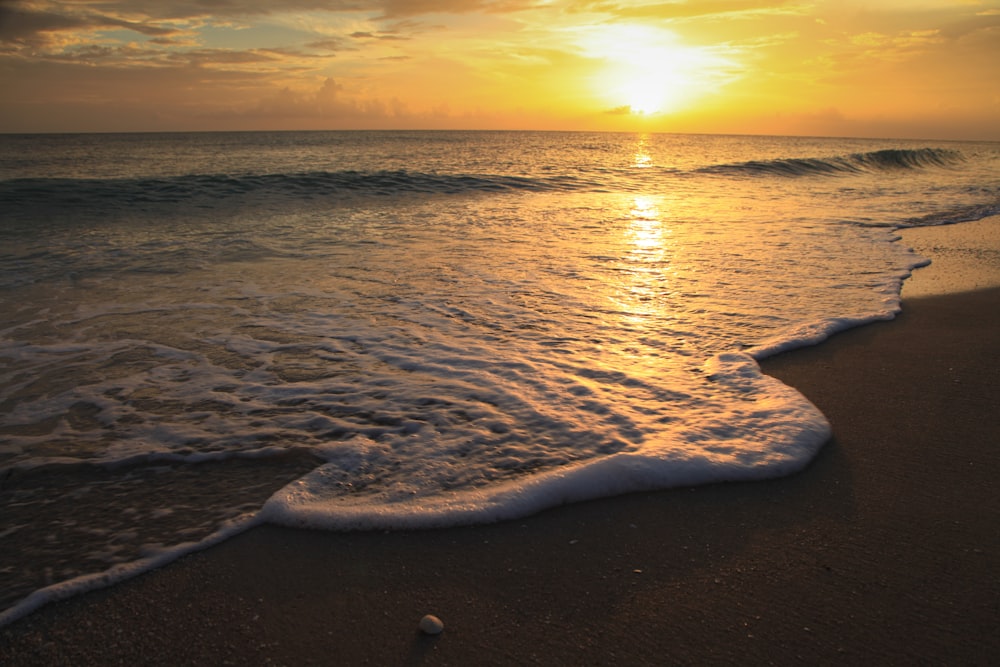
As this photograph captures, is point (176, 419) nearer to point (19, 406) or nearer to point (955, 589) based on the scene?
point (19, 406)

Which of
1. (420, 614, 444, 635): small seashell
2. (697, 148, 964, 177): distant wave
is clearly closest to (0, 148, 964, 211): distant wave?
(697, 148, 964, 177): distant wave

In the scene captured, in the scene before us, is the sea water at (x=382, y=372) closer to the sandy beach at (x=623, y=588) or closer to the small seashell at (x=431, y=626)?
the sandy beach at (x=623, y=588)

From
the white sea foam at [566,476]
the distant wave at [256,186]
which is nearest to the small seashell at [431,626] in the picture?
the white sea foam at [566,476]

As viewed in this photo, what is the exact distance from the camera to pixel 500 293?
20.1ft

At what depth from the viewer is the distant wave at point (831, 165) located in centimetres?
2541

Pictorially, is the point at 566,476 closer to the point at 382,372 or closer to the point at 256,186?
the point at 382,372

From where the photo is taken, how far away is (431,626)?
1970 mm

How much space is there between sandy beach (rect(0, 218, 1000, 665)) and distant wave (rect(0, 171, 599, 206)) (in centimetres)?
1489

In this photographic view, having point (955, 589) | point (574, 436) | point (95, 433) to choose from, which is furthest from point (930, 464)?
point (95, 433)

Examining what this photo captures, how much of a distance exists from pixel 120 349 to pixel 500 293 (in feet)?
11.0

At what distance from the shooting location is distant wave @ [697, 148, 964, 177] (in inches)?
1000

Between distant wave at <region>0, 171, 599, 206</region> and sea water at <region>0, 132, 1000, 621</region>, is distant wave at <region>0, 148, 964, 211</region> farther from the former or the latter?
sea water at <region>0, 132, 1000, 621</region>

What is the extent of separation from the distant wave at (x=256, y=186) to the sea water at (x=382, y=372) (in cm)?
486

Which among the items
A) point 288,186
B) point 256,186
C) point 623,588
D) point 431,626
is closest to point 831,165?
point 288,186
